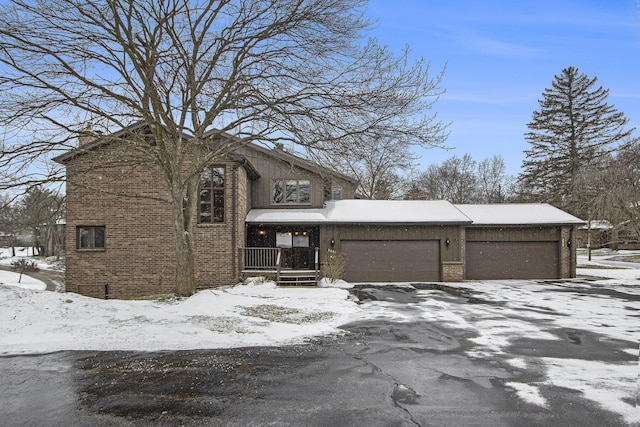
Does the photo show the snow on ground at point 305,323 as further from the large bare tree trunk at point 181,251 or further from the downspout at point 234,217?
the downspout at point 234,217

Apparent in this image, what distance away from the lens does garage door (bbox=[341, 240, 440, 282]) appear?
19250mm

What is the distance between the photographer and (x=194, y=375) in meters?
5.45

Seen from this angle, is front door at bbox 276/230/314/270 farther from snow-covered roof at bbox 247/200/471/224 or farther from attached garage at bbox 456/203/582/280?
attached garage at bbox 456/203/582/280

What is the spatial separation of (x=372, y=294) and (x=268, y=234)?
727cm

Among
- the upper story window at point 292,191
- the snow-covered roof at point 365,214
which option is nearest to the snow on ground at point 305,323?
the snow-covered roof at point 365,214

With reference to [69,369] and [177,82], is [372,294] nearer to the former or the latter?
[177,82]

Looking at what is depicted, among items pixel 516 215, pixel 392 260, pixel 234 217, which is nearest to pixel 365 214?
pixel 392 260

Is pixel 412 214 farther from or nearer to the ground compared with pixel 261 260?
farther from the ground

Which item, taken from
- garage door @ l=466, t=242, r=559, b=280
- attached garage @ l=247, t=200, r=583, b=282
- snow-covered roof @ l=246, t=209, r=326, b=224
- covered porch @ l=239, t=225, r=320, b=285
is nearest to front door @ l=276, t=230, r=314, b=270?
covered porch @ l=239, t=225, r=320, b=285

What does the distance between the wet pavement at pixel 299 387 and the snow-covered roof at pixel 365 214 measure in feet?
37.9

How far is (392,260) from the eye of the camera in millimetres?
19375

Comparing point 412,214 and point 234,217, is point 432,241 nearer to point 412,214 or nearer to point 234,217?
point 412,214

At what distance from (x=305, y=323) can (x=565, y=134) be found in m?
41.7

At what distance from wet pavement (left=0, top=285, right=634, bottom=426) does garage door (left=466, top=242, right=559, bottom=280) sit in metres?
12.9
